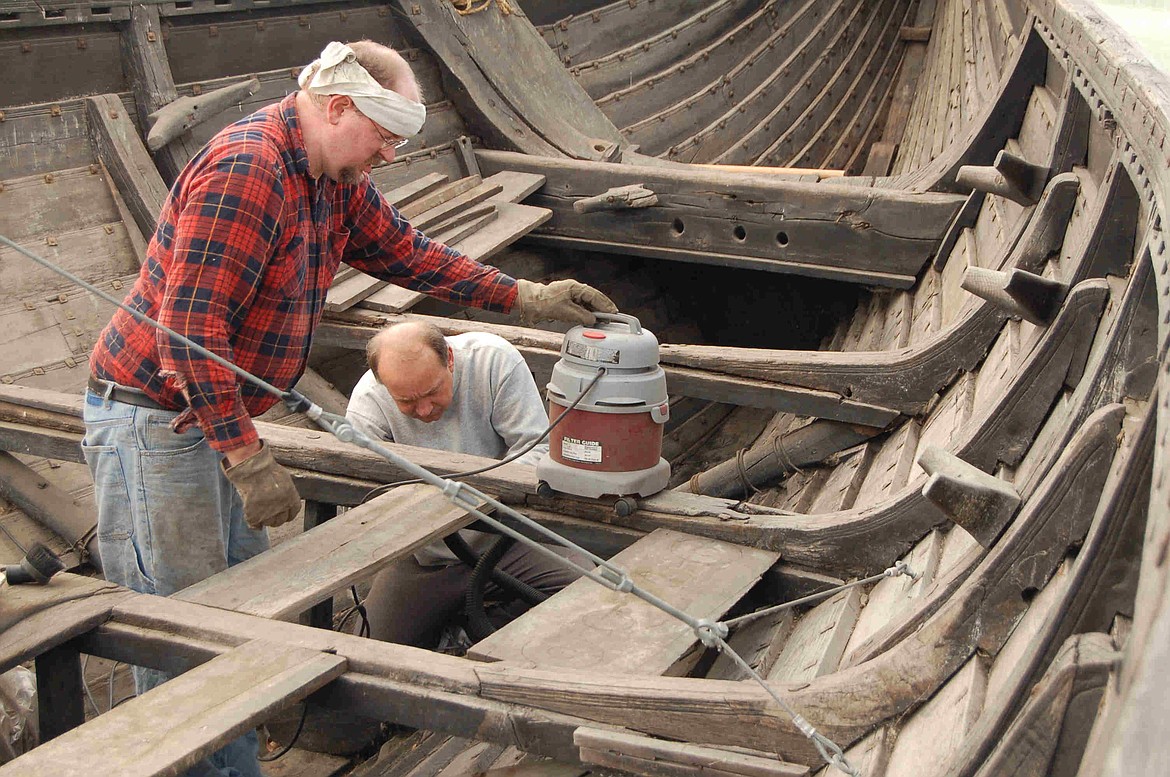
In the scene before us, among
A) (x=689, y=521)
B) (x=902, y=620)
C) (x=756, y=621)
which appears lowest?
(x=756, y=621)

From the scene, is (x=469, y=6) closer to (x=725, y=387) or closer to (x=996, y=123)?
(x=996, y=123)

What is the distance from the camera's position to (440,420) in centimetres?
340

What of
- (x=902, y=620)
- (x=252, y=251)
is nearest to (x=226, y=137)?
(x=252, y=251)

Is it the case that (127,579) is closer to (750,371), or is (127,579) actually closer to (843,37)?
(750,371)

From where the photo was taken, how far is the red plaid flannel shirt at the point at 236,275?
2.33m

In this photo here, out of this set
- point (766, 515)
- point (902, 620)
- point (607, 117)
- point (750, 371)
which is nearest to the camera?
point (902, 620)

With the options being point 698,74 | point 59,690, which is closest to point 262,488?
point 59,690

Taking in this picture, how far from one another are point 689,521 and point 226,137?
138 cm

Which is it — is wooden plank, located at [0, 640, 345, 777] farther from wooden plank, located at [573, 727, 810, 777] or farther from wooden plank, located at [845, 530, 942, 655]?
wooden plank, located at [845, 530, 942, 655]

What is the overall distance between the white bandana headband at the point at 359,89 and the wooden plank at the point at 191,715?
1.07 metres

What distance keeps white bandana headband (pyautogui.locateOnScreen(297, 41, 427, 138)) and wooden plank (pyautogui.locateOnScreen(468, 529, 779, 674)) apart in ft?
3.42

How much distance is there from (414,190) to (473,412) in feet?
6.45

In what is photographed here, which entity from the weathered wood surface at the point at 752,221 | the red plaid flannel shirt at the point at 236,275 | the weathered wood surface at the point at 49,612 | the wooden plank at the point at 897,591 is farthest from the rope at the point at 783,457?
the weathered wood surface at the point at 49,612

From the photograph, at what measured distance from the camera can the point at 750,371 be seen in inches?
143
